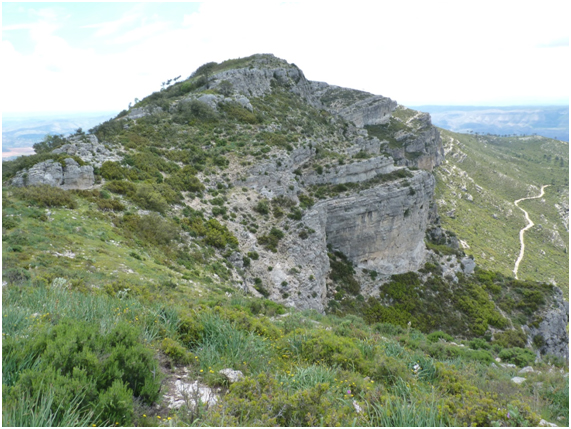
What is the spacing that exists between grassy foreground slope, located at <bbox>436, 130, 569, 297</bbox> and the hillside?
3467cm

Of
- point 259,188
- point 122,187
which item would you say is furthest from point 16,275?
point 259,188

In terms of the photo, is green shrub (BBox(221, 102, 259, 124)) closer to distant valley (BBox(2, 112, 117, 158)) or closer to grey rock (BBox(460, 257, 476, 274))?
distant valley (BBox(2, 112, 117, 158))

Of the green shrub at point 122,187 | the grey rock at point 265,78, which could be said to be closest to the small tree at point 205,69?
the grey rock at point 265,78

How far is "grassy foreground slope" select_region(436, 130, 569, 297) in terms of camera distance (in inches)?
2815

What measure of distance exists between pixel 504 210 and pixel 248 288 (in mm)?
99577

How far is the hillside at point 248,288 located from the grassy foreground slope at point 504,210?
34669 millimetres

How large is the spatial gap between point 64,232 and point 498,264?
7768 centimetres

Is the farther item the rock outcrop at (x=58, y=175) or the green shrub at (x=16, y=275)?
the rock outcrop at (x=58, y=175)

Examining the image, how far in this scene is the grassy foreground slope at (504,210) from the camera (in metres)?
71.5

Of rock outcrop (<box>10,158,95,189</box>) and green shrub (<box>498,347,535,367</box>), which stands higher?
rock outcrop (<box>10,158,95,189</box>)

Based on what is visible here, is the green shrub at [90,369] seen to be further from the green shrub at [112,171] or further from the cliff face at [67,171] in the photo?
the green shrub at [112,171]

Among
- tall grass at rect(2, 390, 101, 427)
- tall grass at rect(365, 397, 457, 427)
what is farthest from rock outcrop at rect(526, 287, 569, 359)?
tall grass at rect(2, 390, 101, 427)

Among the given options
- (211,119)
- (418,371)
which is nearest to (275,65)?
(211,119)

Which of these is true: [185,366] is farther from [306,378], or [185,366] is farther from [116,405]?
[306,378]
